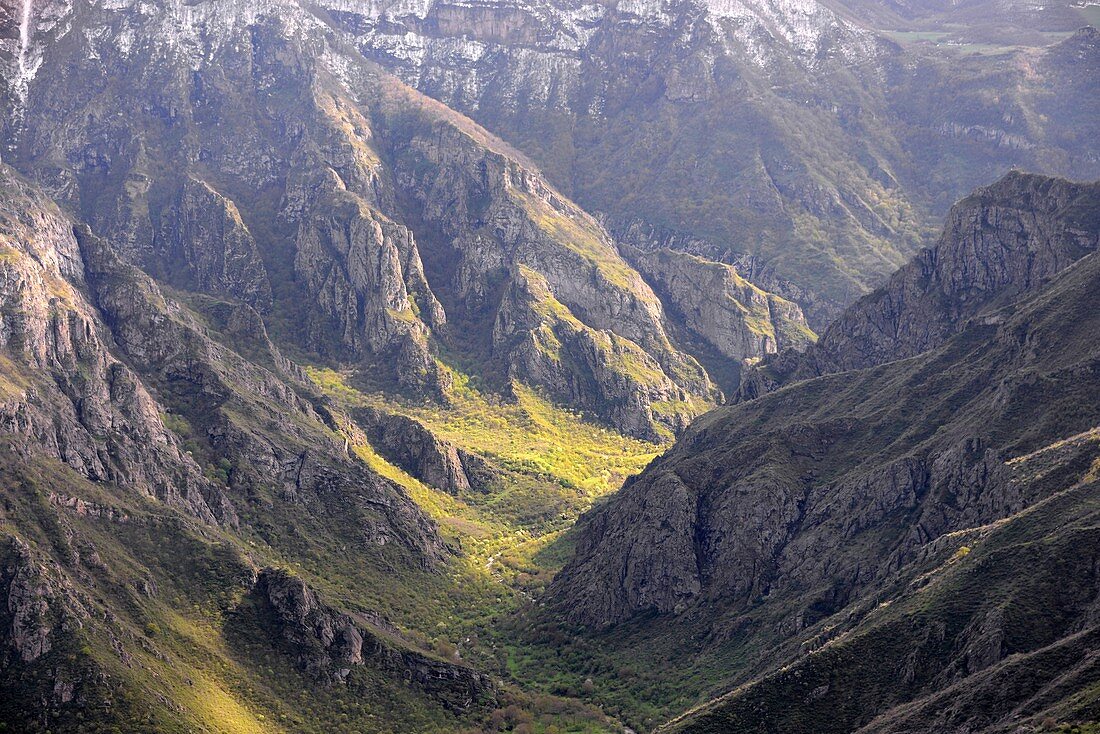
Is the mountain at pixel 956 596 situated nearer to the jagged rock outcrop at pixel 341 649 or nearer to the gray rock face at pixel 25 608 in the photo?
the jagged rock outcrop at pixel 341 649

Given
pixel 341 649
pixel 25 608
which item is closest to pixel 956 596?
pixel 341 649

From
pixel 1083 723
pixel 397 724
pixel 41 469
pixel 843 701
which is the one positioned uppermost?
pixel 41 469

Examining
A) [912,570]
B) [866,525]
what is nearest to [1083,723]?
[912,570]

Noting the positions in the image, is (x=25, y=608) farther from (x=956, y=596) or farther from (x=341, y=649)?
(x=956, y=596)

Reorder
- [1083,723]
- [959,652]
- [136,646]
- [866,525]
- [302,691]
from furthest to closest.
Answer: [866,525] → [302,691] → [136,646] → [959,652] → [1083,723]

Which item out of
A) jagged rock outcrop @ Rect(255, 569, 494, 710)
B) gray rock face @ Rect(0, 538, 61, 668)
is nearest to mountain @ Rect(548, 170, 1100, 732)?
jagged rock outcrop @ Rect(255, 569, 494, 710)

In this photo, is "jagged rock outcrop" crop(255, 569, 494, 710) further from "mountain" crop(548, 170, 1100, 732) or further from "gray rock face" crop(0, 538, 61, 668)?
"gray rock face" crop(0, 538, 61, 668)

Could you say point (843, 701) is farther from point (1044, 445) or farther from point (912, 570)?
point (1044, 445)

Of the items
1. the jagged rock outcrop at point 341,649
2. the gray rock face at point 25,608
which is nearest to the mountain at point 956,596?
the jagged rock outcrop at point 341,649
